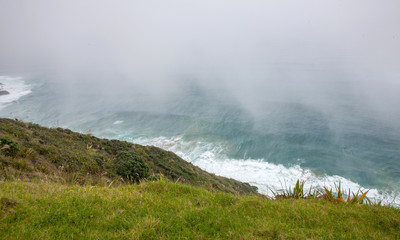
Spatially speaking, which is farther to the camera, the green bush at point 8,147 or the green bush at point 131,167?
the green bush at point 131,167

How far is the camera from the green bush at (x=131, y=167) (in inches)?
608

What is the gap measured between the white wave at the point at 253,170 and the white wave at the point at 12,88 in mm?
50424

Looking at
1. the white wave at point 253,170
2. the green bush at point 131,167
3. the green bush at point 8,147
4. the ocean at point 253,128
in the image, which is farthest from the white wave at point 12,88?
the green bush at point 8,147

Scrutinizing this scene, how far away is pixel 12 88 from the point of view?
85250mm

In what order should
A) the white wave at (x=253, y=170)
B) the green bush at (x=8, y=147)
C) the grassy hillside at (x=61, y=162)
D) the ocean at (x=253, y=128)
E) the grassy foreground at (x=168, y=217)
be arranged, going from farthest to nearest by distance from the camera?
the ocean at (x=253, y=128), the white wave at (x=253, y=170), the green bush at (x=8, y=147), the grassy hillside at (x=61, y=162), the grassy foreground at (x=168, y=217)

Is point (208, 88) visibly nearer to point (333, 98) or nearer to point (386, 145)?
point (333, 98)

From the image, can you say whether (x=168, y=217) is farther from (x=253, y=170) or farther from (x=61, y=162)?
(x=253, y=170)

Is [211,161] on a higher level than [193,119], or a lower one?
lower

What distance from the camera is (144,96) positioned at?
263ft

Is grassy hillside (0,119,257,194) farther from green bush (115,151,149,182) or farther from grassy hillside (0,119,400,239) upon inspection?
grassy hillside (0,119,400,239)

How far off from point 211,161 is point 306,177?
1469 cm

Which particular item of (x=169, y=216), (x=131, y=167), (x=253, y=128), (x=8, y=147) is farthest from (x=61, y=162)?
(x=253, y=128)

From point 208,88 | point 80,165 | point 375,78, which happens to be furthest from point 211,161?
point 375,78

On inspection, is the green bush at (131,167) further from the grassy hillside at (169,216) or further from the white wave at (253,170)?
the white wave at (253,170)
